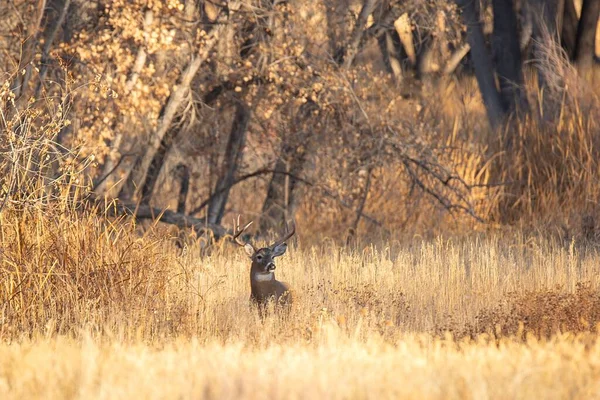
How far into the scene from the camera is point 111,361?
22.5 ft

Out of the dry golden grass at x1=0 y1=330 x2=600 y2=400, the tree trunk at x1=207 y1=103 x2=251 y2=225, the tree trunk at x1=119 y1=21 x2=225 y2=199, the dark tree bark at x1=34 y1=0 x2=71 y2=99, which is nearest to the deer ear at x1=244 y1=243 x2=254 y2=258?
the dry golden grass at x1=0 y1=330 x2=600 y2=400

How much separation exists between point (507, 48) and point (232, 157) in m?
7.86

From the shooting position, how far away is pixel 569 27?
908 inches

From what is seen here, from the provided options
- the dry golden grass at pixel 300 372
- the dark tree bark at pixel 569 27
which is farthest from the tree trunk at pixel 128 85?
the dark tree bark at pixel 569 27

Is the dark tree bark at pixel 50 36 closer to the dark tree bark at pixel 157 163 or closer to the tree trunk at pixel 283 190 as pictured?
Result: the dark tree bark at pixel 157 163

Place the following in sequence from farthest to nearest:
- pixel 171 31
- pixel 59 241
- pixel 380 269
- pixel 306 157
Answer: pixel 306 157
pixel 171 31
pixel 380 269
pixel 59 241

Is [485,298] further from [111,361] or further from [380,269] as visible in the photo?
[111,361]

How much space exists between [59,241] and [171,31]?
495 cm

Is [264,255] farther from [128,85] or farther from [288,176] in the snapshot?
[288,176]

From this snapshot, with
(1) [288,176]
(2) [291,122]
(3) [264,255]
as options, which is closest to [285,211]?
(1) [288,176]

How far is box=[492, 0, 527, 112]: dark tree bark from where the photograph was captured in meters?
22.5

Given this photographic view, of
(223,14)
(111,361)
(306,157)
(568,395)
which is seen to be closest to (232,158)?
(306,157)

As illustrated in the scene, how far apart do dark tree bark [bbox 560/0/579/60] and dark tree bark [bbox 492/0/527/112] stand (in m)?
1.07

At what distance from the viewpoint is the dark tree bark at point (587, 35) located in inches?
867
